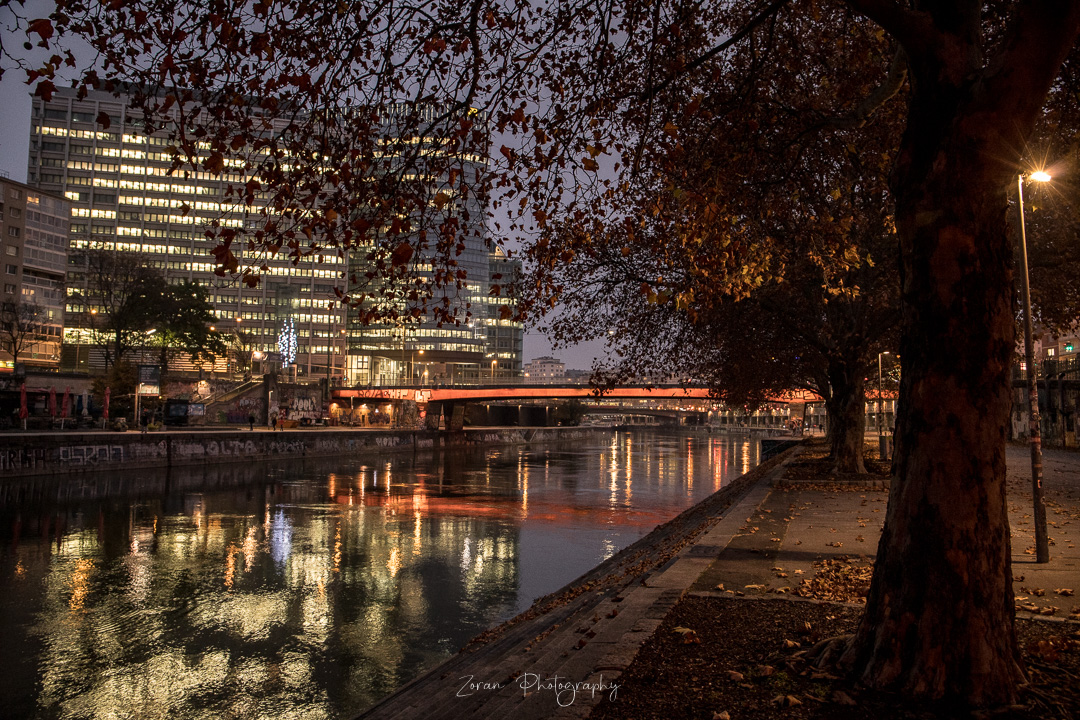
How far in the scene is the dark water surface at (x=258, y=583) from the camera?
8797 mm

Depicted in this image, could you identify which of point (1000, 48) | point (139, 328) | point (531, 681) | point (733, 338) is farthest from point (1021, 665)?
point (139, 328)

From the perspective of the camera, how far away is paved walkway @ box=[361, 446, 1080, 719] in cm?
532

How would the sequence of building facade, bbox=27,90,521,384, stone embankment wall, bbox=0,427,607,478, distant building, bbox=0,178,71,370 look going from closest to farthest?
1. stone embankment wall, bbox=0,427,607,478
2. distant building, bbox=0,178,71,370
3. building facade, bbox=27,90,521,384

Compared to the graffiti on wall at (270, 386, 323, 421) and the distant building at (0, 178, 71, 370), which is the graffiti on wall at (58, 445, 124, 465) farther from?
the distant building at (0, 178, 71, 370)

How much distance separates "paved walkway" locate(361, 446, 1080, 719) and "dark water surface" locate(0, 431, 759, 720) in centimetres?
183

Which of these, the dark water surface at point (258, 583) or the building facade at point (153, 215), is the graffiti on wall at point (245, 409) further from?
the building facade at point (153, 215)

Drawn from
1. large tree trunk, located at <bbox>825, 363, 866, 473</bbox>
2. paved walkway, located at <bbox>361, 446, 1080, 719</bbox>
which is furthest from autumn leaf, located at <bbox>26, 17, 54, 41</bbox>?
large tree trunk, located at <bbox>825, 363, 866, 473</bbox>

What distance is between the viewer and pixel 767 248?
34.0 ft

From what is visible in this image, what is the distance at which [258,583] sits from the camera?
1432cm

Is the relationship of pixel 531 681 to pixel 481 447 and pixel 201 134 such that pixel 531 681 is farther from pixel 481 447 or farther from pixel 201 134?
pixel 481 447

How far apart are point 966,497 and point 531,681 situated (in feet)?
11.4

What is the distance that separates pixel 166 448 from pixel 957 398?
42.6 metres

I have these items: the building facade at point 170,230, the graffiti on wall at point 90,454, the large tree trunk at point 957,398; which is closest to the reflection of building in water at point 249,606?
the large tree trunk at point 957,398

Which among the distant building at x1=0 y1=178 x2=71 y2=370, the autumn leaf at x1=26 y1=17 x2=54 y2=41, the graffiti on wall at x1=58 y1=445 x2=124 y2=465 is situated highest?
the distant building at x1=0 y1=178 x2=71 y2=370
